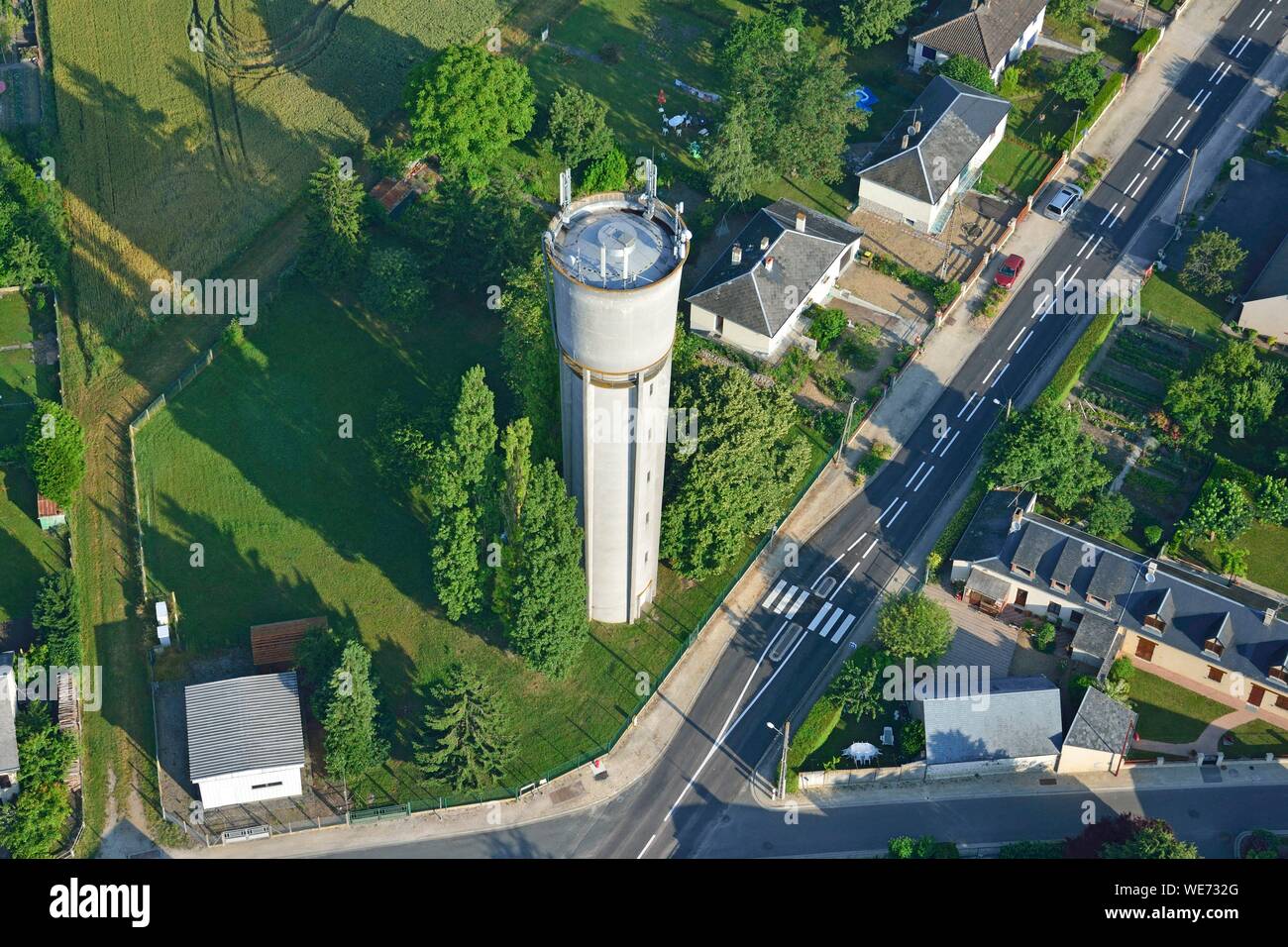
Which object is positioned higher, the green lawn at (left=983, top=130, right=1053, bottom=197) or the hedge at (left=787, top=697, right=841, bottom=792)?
the green lawn at (left=983, top=130, right=1053, bottom=197)

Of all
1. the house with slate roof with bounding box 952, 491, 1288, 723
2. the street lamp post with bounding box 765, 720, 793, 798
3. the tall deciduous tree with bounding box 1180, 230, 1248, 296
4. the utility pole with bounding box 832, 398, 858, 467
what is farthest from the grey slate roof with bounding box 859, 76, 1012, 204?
the street lamp post with bounding box 765, 720, 793, 798

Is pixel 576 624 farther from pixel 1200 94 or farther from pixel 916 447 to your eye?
pixel 1200 94

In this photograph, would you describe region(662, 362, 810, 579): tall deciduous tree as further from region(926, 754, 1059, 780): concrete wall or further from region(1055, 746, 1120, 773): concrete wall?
region(1055, 746, 1120, 773): concrete wall

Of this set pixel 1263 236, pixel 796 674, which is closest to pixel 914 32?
pixel 1263 236

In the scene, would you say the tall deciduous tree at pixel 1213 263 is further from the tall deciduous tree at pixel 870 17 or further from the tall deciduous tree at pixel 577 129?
the tall deciduous tree at pixel 577 129

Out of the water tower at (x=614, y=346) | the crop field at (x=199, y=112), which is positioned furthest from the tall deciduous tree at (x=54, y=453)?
the water tower at (x=614, y=346)

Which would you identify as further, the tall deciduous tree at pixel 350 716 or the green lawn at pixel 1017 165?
the green lawn at pixel 1017 165
